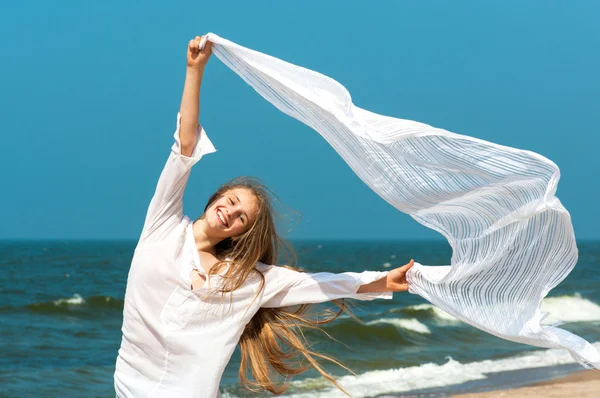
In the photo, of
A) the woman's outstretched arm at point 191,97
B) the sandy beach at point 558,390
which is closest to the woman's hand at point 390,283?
the woman's outstretched arm at point 191,97

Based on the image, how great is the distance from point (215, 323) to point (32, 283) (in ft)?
96.7

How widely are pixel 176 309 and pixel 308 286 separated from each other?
694 mm

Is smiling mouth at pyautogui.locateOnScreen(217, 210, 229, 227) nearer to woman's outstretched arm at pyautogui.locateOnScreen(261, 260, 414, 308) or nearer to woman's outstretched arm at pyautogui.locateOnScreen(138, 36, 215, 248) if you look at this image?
woman's outstretched arm at pyautogui.locateOnScreen(138, 36, 215, 248)

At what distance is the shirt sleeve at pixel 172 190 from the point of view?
13.7 feet

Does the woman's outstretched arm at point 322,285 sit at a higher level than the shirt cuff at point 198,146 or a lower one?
lower

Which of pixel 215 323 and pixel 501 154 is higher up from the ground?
pixel 501 154

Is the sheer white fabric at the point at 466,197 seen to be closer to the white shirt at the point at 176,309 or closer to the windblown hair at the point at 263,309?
the white shirt at the point at 176,309

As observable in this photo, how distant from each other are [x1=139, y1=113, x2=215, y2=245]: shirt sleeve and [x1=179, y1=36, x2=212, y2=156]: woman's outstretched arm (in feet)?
0.11

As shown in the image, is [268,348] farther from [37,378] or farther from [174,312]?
[37,378]

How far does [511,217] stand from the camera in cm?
397

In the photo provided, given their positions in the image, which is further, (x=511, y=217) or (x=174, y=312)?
(x=174, y=312)

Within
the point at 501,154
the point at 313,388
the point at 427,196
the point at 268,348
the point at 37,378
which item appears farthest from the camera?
the point at 37,378

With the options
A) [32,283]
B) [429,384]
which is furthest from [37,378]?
[32,283]

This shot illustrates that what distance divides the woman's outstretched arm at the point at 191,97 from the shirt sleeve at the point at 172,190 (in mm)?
34
